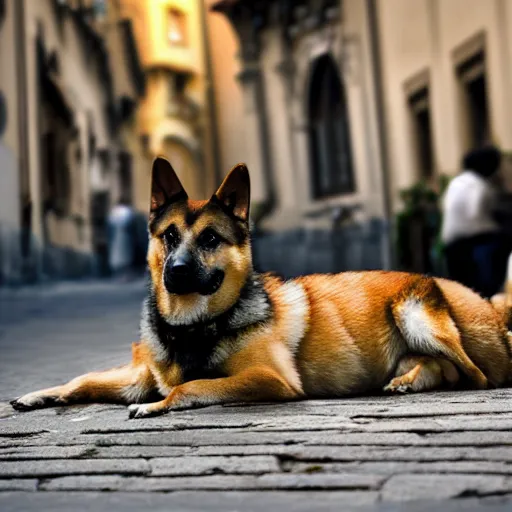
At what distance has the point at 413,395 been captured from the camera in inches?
183

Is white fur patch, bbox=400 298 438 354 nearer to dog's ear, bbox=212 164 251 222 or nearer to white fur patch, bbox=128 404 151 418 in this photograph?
dog's ear, bbox=212 164 251 222

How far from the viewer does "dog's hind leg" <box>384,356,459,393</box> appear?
15.5 feet

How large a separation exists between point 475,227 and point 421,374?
4.50 meters

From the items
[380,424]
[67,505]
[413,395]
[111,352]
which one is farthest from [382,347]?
[111,352]

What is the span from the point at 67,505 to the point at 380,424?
52.4 inches

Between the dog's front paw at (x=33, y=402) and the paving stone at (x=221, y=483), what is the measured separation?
5.18 feet

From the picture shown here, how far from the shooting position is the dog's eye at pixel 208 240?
4.36 meters

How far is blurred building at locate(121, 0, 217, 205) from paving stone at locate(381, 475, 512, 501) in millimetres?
31959

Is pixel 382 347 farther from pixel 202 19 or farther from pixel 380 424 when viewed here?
pixel 202 19

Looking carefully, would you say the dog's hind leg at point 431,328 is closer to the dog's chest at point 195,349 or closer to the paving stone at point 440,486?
the dog's chest at point 195,349

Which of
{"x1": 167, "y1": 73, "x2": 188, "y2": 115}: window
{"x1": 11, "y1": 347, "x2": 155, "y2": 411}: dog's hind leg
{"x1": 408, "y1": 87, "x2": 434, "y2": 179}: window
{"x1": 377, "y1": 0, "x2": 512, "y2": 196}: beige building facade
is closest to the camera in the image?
{"x1": 11, "y1": 347, "x2": 155, "y2": 411}: dog's hind leg

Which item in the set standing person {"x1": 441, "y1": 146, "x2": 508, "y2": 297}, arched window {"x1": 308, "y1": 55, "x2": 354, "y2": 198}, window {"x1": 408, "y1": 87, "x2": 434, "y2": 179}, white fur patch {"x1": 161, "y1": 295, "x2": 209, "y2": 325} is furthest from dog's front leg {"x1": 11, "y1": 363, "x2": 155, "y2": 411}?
arched window {"x1": 308, "y1": 55, "x2": 354, "y2": 198}

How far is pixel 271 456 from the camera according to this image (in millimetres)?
3418

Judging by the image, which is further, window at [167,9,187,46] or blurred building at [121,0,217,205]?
window at [167,9,187,46]
